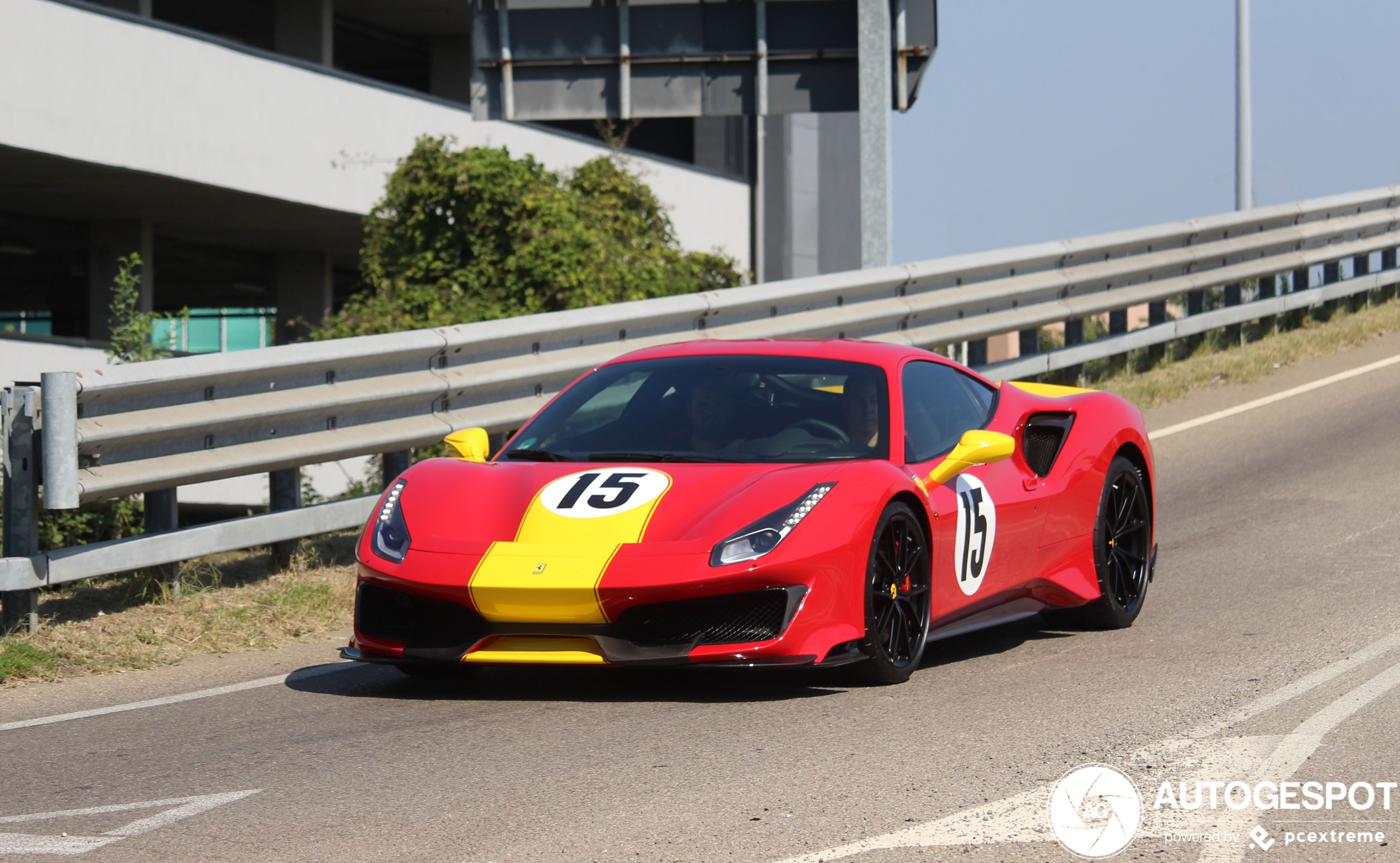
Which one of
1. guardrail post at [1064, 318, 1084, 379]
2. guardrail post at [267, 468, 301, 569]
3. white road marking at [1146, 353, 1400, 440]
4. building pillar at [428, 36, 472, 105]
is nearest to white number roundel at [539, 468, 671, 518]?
guardrail post at [267, 468, 301, 569]

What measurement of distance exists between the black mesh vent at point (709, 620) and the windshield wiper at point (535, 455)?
101 cm

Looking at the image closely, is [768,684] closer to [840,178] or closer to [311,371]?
[311,371]

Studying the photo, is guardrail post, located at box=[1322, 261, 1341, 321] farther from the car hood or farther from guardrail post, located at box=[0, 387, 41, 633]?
guardrail post, located at box=[0, 387, 41, 633]

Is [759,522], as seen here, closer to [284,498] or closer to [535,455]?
[535,455]

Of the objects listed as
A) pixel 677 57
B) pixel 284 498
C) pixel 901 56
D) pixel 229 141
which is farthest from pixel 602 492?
pixel 229 141

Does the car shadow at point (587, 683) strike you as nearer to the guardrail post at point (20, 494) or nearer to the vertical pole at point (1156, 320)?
the guardrail post at point (20, 494)

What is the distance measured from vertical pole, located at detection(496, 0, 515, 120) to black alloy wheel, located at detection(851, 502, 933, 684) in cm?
877

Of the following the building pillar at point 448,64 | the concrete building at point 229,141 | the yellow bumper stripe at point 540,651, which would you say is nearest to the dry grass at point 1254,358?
the concrete building at point 229,141

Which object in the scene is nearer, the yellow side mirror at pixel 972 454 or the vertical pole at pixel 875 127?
the yellow side mirror at pixel 972 454

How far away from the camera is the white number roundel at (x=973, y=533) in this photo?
6.32 metres

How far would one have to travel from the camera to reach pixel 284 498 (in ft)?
27.1

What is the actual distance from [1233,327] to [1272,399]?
2.48 metres

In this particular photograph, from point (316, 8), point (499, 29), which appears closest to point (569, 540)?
point (499, 29)

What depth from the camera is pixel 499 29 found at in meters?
13.9
